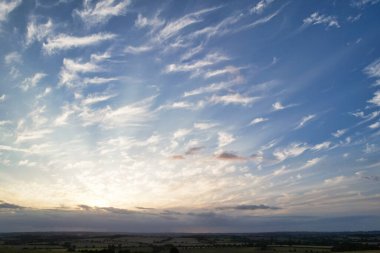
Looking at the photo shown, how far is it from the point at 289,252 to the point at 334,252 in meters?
19.0

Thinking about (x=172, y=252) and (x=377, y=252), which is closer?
(x=377, y=252)

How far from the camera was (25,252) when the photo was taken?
136750 millimetres

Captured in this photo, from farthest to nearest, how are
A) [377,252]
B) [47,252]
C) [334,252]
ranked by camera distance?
[334,252] < [47,252] < [377,252]

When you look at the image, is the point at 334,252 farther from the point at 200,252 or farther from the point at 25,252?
the point at 25,252

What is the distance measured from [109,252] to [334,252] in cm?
9806

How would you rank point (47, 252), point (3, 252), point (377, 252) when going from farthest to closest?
point (47, 252), point (377, 252), point (3, 252)

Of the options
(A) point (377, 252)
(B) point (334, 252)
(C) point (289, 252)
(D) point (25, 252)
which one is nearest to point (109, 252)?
(D) point (25, 252)

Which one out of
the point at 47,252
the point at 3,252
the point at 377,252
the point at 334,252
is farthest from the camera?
the point at 334,252

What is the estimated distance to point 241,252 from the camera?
171875 millimetres

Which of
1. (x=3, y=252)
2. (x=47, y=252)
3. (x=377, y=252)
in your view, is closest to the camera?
(x=3, y=252)

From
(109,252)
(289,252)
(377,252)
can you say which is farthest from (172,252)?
(377,252)

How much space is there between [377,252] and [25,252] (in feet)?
417

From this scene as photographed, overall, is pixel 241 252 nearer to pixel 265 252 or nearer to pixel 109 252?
pixel 265 252

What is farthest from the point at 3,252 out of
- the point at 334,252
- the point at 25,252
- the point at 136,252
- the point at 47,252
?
the point at 334,252
